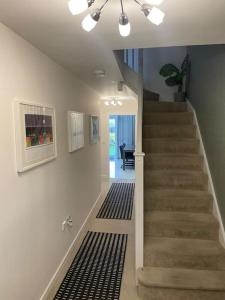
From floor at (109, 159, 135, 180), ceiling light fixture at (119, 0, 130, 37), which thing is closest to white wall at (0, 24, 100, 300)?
ceiling light fixture at (119, 0, 130, 37)

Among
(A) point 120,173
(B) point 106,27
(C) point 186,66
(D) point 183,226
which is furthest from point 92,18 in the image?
(A) point 120,173

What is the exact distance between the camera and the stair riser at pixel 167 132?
12.2 feet

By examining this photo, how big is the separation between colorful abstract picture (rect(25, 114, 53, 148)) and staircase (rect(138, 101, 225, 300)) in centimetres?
151

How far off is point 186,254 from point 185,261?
0.08m

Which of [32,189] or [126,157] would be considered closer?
[32,189]

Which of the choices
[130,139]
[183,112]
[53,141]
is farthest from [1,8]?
[130,139]

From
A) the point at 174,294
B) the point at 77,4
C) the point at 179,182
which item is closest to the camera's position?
the point at 77,4

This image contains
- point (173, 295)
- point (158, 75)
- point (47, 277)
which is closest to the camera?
point (173, 295)

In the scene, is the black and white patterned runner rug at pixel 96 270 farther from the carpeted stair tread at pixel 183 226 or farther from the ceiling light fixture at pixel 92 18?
the ceiling light fixture at pixel 92 18

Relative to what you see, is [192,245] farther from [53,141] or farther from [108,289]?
[53,141]

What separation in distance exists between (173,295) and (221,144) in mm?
1623

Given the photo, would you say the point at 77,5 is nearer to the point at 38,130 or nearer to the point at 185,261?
the point at 38,130

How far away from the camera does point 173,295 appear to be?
2.13 meters

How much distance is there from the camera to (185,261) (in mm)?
2371
